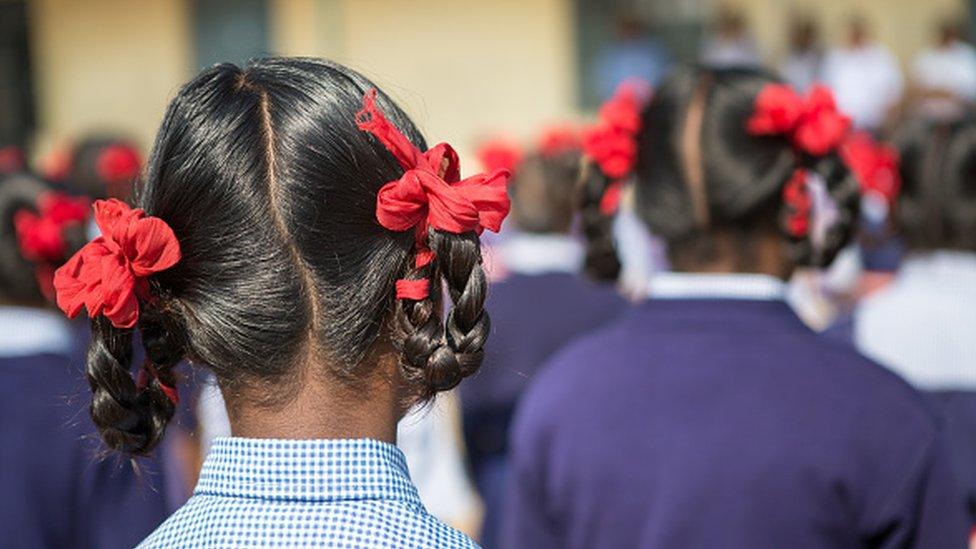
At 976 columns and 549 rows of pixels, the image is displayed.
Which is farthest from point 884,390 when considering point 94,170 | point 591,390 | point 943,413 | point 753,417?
point 94,170

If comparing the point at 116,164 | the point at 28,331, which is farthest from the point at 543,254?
the point at 28,331

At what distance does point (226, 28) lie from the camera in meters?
14.5

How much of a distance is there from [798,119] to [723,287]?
336 mm

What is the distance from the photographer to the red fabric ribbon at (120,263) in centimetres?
169

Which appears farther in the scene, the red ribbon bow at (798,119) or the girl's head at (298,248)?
the red ribbon bow at (798,119)

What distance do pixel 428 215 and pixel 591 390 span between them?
44.9 inches

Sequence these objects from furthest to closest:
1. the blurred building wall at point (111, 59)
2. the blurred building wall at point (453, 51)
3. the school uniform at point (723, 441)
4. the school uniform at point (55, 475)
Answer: the blurred building wall at point (111, 59)
the blurred building wall at point (453, 51)
the school uniform at point (55, 475)
the school uniform at point (723, 441)

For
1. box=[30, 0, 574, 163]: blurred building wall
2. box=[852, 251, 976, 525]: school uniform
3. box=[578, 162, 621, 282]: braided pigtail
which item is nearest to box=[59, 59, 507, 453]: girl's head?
box=[578, 162, 621, 282]: braided pigtail

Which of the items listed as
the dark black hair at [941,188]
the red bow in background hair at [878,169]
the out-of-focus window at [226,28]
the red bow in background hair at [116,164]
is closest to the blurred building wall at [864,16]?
the out-of-focus window at [226,28]

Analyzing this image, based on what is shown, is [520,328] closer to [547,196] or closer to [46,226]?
[547,196]

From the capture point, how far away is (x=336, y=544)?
1545mm

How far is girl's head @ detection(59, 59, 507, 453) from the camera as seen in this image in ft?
5.36

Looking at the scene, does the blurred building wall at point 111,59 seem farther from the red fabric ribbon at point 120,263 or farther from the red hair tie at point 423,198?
the red hair tie at point 423,198

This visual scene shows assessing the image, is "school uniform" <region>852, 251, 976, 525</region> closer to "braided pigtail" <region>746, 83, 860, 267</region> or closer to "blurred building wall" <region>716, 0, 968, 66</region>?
"braided pigtail" <region>746, 83, 860, 267</region>
